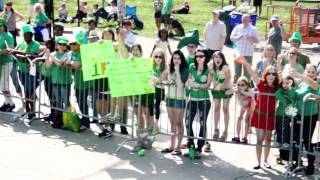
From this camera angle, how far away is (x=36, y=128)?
Result: 39.2ft

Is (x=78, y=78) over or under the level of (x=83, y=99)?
over

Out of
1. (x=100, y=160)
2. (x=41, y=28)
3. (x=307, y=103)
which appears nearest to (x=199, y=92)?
(x=307, y=103)

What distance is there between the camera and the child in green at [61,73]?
460 inches

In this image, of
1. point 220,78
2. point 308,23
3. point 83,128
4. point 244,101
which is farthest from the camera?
point 308,23

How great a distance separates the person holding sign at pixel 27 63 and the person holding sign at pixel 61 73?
68cm

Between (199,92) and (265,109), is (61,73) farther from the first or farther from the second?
(265,109)

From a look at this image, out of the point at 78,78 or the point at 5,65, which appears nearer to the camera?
the point at 78,78

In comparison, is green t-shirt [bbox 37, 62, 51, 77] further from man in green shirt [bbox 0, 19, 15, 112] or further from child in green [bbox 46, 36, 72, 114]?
man in green shirt [bbox 0, 19, 15, 112]

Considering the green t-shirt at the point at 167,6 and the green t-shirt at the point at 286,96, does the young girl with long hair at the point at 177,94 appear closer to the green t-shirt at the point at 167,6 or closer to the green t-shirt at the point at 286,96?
the green t-shirt at the point at 286,96

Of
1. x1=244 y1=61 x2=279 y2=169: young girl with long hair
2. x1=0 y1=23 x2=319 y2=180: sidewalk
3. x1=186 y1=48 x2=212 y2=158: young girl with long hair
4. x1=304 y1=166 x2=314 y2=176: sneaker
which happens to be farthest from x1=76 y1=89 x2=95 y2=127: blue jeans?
x1=304 y1=166 x2=314 y2=176: sneaker

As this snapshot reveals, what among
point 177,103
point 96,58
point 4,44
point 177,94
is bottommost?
point 177,103

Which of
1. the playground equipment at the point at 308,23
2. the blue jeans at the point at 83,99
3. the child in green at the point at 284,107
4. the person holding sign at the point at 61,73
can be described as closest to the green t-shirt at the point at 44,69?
the person holding sign at the point at 61,73

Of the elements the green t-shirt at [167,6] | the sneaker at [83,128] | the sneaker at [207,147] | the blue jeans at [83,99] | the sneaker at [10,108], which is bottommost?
the sneaker at [207,147]

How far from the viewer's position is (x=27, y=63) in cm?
1247
